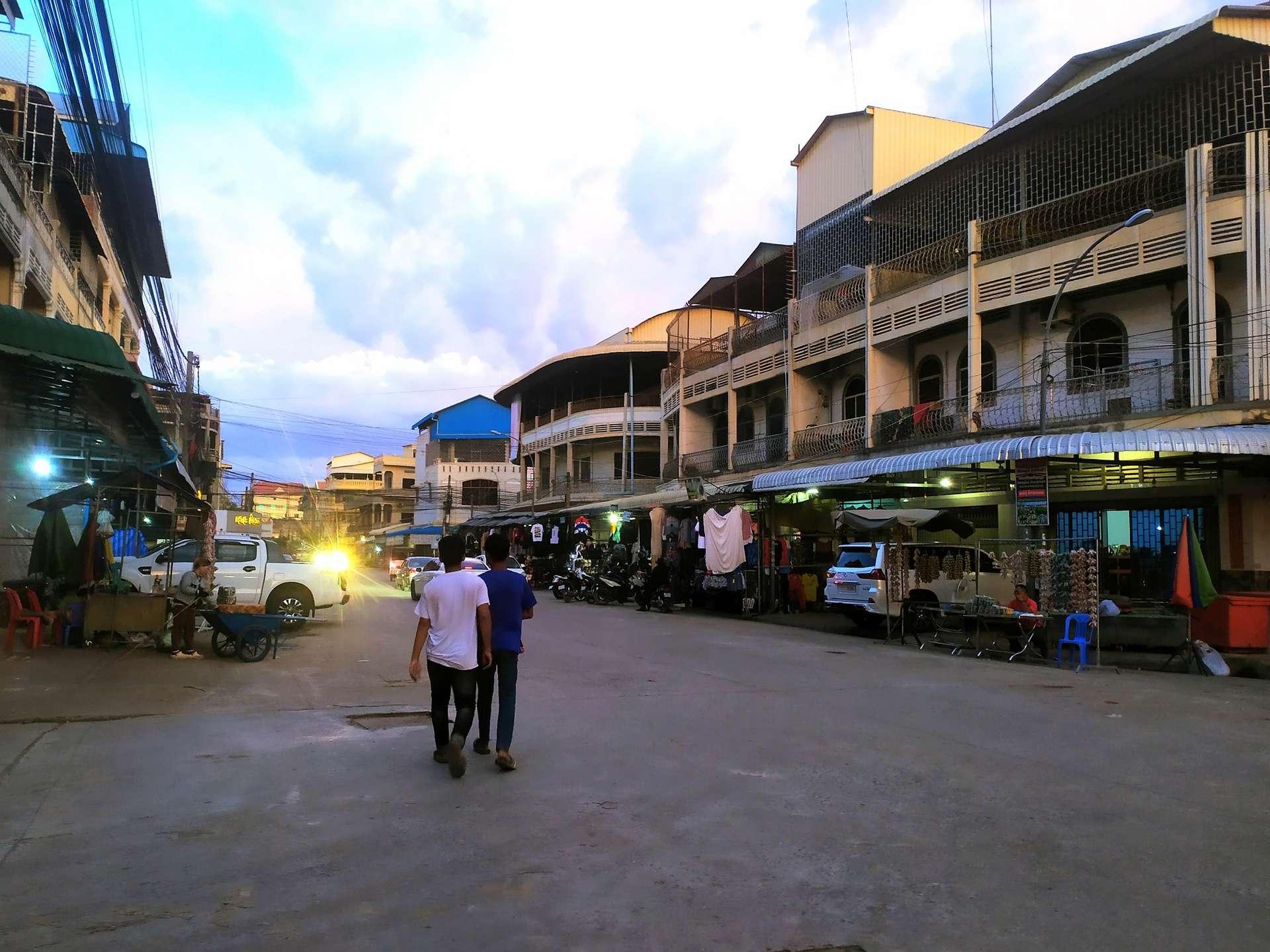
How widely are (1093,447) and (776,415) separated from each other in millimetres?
16202

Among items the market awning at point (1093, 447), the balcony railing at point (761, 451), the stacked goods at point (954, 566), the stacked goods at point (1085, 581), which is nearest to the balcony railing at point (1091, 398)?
the market awning at point (1093, 447)

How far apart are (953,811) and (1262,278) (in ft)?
51.3

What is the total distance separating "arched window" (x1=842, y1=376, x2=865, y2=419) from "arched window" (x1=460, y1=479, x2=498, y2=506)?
39271mm

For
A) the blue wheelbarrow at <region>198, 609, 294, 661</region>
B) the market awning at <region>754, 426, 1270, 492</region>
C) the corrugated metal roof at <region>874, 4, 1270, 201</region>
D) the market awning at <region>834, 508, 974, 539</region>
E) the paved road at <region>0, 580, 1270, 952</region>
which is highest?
the corrugated metal roof at <region>874, 4, 1270, 201</region>

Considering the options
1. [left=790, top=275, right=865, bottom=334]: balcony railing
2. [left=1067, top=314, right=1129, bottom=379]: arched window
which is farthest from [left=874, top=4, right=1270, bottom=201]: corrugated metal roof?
[left=1067, top=314, right=1129, bottom=379]: arched window

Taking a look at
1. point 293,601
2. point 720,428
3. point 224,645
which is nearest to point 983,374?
point 720,428

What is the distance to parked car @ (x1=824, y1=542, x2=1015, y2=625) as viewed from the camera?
681 inches

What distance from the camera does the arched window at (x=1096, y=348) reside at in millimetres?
19578

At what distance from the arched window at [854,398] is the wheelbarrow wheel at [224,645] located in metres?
18.3

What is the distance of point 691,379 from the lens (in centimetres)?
3488

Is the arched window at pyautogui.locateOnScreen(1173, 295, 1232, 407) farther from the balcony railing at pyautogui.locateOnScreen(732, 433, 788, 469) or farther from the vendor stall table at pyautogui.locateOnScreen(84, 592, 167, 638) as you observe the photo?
the vendor stall table at pyautogui.locateOnScreen(84, 592, 167, 638)

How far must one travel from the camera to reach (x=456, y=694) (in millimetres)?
6352

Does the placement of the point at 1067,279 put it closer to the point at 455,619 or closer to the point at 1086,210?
the point at 1086,210

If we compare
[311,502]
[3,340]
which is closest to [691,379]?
[3,340]
